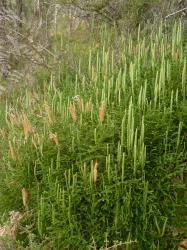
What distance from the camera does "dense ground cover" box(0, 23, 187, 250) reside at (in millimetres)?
2580

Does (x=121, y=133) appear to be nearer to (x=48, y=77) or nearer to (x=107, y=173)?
(x=107, y=173)

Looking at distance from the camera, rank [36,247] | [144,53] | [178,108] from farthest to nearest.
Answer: [144,53]
[178,108]
[36,247]

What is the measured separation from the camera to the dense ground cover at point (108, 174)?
102 inches

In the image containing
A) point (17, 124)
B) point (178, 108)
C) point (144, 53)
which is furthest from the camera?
point (144, 53)

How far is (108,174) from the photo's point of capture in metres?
2.56

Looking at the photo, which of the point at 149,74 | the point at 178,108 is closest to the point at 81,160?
the point at 178,108

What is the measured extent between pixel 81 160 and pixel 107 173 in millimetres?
207

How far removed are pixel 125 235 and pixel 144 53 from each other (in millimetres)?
1493

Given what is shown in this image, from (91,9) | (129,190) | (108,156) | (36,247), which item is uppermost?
(91,9)

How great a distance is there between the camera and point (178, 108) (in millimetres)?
2912

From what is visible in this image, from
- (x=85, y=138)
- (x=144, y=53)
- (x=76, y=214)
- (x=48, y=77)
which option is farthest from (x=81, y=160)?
(x=48, y=77)

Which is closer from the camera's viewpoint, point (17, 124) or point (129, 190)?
point (129, 190)

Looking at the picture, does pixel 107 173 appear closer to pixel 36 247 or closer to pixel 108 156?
pixel 108 156

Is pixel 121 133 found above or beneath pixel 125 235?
above
